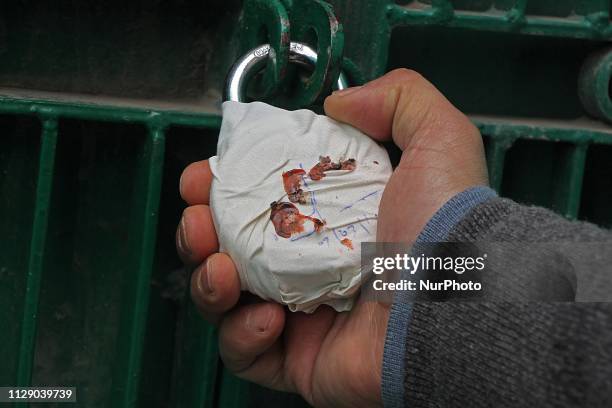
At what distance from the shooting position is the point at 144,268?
1.15 m

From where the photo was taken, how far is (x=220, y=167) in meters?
1.05

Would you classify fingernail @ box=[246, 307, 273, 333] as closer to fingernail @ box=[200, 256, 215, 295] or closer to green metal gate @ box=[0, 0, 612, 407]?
fingernail @ box=[200, 256, 215, 295]

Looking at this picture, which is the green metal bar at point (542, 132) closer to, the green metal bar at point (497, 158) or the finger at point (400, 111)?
the green metal bar at point (497, 158)

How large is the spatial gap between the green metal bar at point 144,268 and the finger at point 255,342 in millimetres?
136

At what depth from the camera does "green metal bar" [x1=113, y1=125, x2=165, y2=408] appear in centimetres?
114

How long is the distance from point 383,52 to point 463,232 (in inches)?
14.4

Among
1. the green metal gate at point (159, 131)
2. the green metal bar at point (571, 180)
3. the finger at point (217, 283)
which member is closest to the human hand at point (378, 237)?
the finger at point (217, 283)

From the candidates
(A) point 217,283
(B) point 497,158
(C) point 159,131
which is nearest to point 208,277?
(A) point 217,283

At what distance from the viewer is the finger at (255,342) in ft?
3.42

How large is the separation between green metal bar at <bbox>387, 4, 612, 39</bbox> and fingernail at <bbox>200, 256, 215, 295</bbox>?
0.45 m

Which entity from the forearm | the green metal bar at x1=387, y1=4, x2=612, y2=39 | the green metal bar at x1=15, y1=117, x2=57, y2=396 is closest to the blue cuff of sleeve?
the forearm

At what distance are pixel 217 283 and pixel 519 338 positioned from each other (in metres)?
0.38

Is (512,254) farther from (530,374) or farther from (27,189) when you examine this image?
(27,189)

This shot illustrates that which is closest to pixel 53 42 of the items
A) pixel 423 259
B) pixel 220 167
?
pixel 220 167
